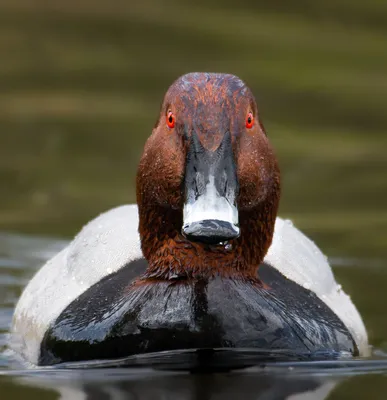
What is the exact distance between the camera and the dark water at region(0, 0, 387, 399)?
6977mm

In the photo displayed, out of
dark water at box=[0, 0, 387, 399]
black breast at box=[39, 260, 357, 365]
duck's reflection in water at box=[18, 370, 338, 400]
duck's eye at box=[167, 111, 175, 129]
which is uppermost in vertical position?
dark water at box=[0, 0, 387, 399]

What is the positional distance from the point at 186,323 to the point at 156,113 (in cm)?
646

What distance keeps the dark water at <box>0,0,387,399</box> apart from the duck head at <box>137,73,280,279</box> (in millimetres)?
688

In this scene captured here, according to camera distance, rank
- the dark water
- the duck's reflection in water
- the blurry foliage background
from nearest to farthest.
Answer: the duck's reflection in water → the dark water → the blurry foliage background

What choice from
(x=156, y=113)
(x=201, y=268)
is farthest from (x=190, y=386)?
(x=156, y=113)

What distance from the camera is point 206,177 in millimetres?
6613

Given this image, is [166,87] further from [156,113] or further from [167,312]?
[167,312]

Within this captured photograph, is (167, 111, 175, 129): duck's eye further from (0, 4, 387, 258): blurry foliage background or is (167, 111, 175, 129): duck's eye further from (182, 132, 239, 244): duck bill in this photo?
(0, 4, 387, 258): blurry foliage background

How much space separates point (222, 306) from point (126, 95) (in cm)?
720

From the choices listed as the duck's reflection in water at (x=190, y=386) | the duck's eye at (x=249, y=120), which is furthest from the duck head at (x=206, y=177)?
the duck's reflection in water at (x=190, y=386)

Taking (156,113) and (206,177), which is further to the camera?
(156,113)

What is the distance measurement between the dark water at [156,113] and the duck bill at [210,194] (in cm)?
93

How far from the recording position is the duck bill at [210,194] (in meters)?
6.20

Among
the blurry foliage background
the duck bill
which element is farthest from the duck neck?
the blurry foliage background
